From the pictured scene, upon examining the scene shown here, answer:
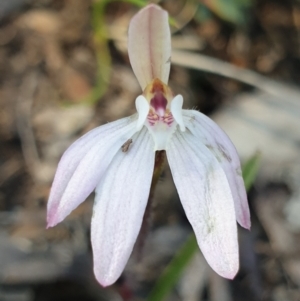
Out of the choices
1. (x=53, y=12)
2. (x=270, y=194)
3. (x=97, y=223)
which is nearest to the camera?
(x=97, y=223)

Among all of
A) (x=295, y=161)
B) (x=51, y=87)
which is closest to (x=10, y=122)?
(x=51, y=87)

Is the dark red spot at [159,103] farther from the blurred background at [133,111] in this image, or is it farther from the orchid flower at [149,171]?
the blurred background at [133,111]

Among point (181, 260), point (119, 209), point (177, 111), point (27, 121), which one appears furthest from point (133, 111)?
point (119, 209)

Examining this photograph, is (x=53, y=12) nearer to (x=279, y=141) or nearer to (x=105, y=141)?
(x=279, y=141)

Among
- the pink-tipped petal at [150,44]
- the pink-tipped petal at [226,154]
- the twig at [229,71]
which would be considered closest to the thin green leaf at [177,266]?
the pink-tipped petal at [226,154]

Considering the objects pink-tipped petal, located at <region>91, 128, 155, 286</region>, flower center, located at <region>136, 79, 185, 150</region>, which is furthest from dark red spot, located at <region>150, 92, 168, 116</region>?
pink-tipped petal, located at <region>91, 128, 155, 286</region>

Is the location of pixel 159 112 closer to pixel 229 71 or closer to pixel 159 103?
pixel 159 103

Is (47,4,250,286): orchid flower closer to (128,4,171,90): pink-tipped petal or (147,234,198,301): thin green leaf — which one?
(128,4,171,90): pink-tipped petal
